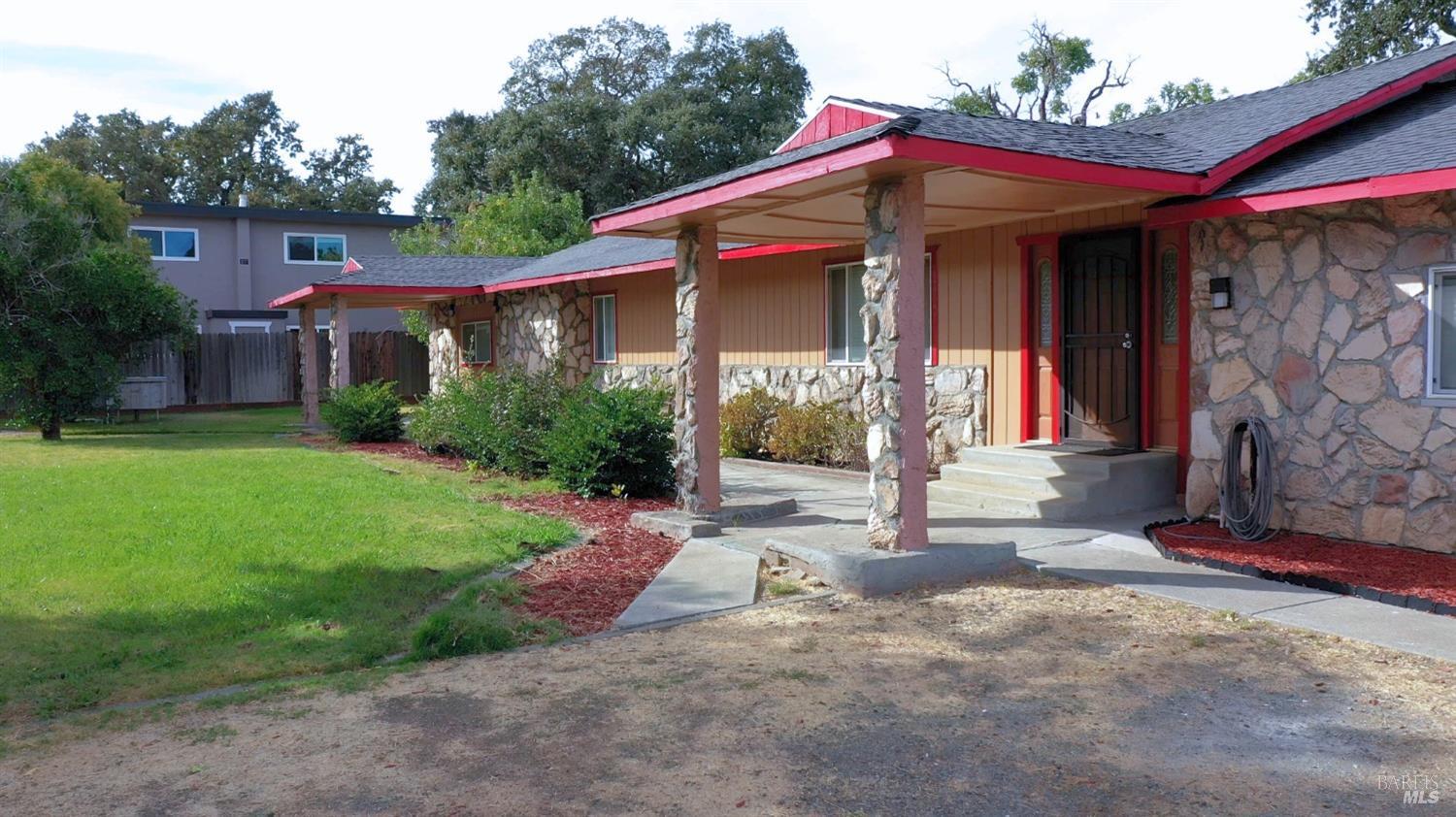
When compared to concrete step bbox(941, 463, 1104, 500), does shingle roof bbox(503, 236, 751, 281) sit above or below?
above

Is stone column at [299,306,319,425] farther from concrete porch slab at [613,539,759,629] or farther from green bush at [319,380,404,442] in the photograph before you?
concrete porch slab at [613,539,759,629]

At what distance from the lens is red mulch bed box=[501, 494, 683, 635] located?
6555 mm

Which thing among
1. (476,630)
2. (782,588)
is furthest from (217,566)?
(782,588)

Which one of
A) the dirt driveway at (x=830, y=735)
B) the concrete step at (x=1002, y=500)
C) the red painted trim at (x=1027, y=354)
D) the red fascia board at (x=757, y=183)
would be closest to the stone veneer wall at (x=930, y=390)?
the red painted trim at (x=1027, y=354)

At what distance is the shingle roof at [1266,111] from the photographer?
29.2ft

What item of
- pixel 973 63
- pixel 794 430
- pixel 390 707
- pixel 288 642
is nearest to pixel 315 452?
pixel 794 430

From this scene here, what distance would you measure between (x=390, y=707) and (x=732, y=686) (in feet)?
4.95

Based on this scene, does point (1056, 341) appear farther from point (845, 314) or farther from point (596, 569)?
point (596, 569)

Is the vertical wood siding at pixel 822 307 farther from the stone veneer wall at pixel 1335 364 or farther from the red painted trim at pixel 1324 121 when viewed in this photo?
the stone veneer wall at pixel 1335 364

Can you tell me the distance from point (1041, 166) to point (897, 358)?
59.3 inches

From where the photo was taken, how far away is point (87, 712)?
4867 mm

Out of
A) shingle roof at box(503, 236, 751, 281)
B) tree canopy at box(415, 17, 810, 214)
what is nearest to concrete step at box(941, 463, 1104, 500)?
shingle roof at box(503, 236, 751, 281)

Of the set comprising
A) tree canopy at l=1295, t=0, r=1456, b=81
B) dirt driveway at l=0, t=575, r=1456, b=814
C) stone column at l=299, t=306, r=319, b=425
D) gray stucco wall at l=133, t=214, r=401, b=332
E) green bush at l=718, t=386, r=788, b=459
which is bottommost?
dirt driveway at l=0, t=575, r=1456, b=814

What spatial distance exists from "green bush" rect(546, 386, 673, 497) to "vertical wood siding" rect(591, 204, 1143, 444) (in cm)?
328
